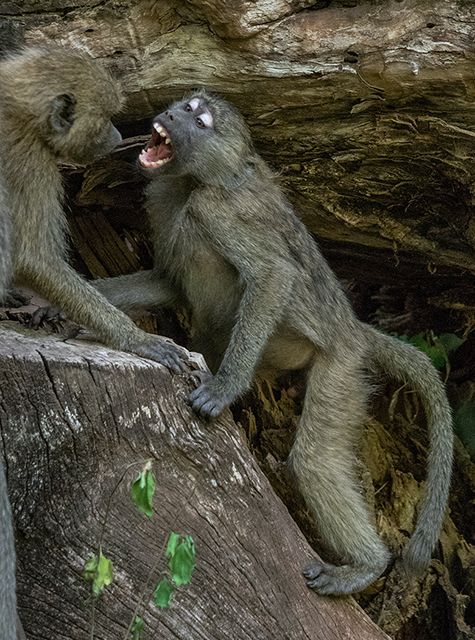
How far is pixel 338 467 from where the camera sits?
3.81m

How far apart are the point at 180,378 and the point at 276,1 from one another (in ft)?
6.34

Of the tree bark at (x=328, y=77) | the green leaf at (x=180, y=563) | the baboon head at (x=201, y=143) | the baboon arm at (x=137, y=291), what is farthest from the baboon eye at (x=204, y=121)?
the green leaf at (x=180, y=563)

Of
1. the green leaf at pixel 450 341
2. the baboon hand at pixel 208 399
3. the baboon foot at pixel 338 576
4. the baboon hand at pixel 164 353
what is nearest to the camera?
the baboon hand at pixel 208 399

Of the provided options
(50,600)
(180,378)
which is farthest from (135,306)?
(50,600)

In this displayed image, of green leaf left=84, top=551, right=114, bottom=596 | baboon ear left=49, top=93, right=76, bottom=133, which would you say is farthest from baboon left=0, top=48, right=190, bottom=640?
green leaf left=84, top=551, right=114, bottom=596

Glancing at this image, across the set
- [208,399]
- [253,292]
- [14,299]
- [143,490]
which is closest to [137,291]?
[14,299]

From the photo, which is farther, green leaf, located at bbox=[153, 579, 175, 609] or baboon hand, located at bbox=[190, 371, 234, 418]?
baboon hand, located at bbox=[190, 371, 234, 418]

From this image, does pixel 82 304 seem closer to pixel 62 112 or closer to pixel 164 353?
pixel 164 353

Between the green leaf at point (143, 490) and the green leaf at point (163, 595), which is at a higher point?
the green leaf at point (143, 490)

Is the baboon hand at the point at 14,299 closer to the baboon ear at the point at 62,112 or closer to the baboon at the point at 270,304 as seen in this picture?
the baboon at the point at 270,304

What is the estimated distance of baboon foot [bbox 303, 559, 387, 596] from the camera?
319 cm

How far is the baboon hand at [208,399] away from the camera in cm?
292

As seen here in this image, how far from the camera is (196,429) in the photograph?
290cm

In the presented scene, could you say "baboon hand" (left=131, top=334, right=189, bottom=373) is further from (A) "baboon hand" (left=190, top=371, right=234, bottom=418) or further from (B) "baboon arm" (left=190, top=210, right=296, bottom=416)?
(B) "baboon arm" (left=190, top=210, right=296, bottom=416)
